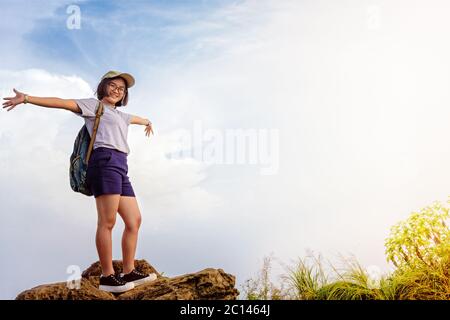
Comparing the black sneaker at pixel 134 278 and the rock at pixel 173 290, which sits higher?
the black sneaker at pixel 134 278

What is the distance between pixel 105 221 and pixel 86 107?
119 cm

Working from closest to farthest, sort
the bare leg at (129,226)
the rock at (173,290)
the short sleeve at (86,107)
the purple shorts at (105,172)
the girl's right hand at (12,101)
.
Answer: the girl's right hand at (12,101), the rock at (173,290), the purple shorts at (105,172), the short sleeve at (86,107), the bare leg at (129,226)

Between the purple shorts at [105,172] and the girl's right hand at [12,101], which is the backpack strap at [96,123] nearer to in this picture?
the purple shorts at [105,172]

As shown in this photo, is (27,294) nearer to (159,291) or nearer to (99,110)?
(159,291)

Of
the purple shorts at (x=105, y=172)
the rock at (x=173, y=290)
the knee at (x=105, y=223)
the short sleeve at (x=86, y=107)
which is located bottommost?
the rock at (x=173, y=290)

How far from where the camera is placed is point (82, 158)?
5.37 meters

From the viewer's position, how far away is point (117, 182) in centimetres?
536

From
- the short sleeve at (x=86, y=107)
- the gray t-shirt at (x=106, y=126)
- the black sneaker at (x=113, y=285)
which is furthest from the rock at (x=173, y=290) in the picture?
the short sleeve at (x=86, y=107)

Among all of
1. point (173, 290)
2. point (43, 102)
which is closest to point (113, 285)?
point (173, 290)

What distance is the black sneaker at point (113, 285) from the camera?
538 cm

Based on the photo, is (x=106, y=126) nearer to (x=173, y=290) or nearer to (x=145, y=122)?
(x=145, y=122)

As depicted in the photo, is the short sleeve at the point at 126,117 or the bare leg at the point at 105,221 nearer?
the bare leg at the point at 105,221

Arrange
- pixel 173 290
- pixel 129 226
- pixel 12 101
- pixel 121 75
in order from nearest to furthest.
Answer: pixel 12 101 < pixel 173 290 < pixel 129 226 < pixel 121 75
